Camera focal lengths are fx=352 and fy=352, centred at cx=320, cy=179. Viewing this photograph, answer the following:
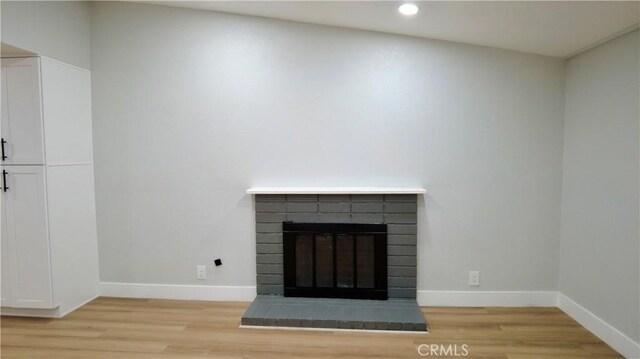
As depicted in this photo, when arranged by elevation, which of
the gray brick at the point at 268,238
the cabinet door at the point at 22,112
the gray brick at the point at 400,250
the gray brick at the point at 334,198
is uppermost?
the cabinet door at the point at 22,112

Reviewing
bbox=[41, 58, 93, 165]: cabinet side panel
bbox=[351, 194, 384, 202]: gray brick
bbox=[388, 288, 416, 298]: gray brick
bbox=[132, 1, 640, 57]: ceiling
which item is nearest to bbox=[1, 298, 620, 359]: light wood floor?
bbox=[388, 288, 416, 298]: gray brick

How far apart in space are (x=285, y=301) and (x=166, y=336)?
0.94 m

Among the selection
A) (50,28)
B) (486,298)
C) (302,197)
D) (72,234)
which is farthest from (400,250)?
(50,28)

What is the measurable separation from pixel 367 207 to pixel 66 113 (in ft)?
8.72

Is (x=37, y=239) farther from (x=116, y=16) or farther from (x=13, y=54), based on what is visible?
(x=116, y=16)

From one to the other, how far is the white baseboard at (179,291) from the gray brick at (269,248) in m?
0.36

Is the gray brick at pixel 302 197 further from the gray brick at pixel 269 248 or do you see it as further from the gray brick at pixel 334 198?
the gray brick at pixel 269 248

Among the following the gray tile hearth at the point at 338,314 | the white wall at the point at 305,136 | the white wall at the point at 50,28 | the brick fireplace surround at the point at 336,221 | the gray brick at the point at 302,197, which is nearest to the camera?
the white wall at the point at 50,28

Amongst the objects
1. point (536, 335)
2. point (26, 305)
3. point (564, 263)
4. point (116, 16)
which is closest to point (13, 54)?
point (116, 16)

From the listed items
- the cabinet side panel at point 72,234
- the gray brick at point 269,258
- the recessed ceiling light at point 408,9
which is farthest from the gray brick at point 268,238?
the recessed ceiling light at point 408,9

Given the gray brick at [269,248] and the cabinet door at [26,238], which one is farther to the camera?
the gray brick at [269,248]

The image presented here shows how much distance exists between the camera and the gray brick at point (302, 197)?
10.1 ft

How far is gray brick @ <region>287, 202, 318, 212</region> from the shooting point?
309 cm

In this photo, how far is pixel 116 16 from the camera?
315 centimetres
